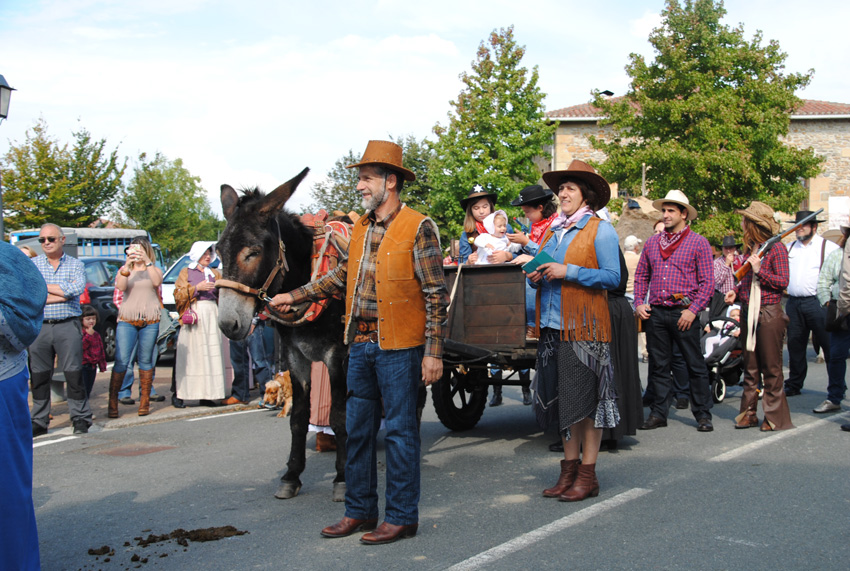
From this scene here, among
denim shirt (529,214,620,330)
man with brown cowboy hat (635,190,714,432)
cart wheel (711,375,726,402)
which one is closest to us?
denim shirt (529,214,620,330)

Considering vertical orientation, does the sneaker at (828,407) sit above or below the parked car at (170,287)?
below

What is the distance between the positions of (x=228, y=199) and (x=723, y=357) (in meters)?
6.89

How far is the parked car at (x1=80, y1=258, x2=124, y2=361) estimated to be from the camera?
575 inches

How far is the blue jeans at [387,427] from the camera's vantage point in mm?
4434

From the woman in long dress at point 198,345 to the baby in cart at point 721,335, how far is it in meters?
6.31

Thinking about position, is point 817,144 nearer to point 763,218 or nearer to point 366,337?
point 763,218

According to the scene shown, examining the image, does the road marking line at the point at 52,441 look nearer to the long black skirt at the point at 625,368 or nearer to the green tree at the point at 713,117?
the long black skirt at the point at 625,368

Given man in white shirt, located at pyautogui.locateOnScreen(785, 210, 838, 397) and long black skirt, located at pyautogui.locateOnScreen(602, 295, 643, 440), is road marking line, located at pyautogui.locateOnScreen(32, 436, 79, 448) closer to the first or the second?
long black skirt, located at pyautogui.locateOnScreen(602, 295, 643, 440)

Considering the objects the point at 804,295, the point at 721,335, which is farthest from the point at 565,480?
the point at 804,295

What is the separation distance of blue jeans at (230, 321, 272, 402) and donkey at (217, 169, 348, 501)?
4660 millimetres

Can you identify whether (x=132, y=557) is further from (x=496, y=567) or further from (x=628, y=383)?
(x=628, y=383)

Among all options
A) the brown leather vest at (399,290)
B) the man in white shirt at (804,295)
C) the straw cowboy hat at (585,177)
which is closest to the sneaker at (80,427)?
the brown leather vest at (399,290)

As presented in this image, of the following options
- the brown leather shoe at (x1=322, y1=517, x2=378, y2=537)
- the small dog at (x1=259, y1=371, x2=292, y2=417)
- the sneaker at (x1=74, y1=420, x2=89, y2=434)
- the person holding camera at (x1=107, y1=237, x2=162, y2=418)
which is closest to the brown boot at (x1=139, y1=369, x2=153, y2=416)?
the person holding camera at (x1=107, y1=237, x2=162, y2=418)

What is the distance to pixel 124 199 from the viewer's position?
129ft
